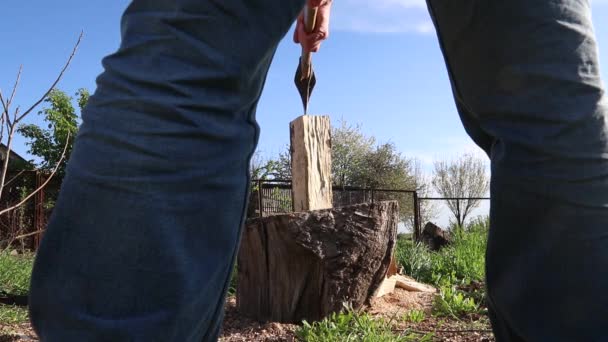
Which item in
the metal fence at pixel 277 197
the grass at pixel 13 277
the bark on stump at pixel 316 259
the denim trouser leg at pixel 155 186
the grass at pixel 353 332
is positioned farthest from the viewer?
the metal fence at pixel 277 197

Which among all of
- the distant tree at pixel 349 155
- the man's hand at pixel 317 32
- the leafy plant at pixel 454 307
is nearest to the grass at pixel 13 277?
the man's hand at pixel 317 32

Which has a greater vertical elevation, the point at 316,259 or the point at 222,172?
the point at 222,172

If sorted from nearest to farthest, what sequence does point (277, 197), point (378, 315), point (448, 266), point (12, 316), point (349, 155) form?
point (378, 315)
point (12, 316)
point (448, 266)
point (277, 197)
point (349, 155)

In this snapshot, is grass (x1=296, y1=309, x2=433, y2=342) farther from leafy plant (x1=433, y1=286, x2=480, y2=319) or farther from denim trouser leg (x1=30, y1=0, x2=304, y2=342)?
denim trouser leg (x1=30, y1=0, x2=304, y2=342)

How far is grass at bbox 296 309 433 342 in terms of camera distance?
2.16m

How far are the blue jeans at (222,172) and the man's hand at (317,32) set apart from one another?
2.24 metres

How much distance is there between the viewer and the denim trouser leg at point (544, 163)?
68 centimetres

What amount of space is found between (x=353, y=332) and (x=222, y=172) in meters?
1.93

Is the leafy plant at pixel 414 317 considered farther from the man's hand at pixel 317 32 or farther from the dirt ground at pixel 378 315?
the man's hand at pixel 317 32

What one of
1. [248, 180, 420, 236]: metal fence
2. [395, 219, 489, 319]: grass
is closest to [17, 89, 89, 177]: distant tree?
[248, 180, 420, 236]: metal fence

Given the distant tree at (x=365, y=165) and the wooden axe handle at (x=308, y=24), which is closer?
the wooden axe handle at (x=308, y=24)

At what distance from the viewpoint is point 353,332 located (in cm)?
234

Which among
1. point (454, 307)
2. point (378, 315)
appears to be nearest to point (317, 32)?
point (378, 315)

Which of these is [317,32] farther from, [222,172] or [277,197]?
[277,197]
